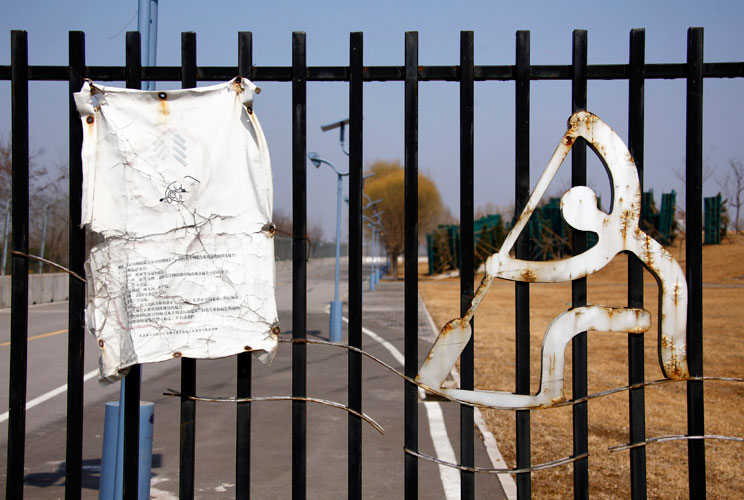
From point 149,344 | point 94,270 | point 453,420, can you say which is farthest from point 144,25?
point 453,420

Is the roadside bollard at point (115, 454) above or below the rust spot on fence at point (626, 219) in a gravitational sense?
below

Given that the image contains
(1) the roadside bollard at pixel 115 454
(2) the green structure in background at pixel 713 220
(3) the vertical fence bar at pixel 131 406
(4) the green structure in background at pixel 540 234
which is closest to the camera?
(3) the vertical fence bar at pixel 131 406

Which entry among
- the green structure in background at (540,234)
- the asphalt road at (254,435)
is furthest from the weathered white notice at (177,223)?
the green structure in background at (540,234)

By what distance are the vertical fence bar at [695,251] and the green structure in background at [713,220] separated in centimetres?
5447

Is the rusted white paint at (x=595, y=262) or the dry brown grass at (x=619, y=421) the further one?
the dry brown grass at (x=619, y=421)

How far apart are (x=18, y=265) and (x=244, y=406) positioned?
4.07ft

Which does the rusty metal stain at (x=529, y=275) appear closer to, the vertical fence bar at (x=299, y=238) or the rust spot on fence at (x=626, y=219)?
the rust spot on fence at (x=626, y=219)

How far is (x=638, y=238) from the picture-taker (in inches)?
116

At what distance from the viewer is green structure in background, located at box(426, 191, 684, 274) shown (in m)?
44.7

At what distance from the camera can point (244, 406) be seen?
2.97 meters

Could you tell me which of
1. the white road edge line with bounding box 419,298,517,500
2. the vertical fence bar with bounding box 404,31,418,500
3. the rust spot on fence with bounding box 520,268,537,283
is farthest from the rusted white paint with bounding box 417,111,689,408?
the white road edge line with bounding box 419,298,517,500

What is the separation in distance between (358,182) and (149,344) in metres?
1.17

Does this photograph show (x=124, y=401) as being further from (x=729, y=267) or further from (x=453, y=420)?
(x=729, y=267)

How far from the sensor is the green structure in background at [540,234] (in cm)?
4466
